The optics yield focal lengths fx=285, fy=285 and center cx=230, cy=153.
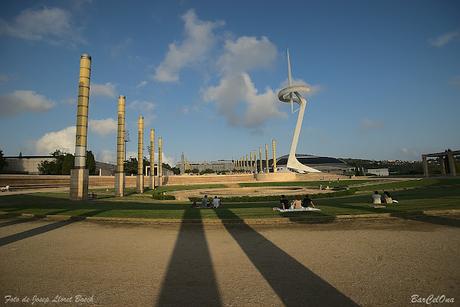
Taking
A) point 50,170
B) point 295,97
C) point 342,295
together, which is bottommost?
point 342,295

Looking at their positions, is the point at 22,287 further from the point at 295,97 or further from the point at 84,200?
the point at 295,97

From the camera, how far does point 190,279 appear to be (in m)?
6.60

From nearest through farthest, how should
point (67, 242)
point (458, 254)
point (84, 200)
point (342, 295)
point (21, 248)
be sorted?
point (342, 295) < point (458, 254) < point (21, 248) < point (67, 242) < point (84, 200)

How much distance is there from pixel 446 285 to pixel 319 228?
6864 millimetres

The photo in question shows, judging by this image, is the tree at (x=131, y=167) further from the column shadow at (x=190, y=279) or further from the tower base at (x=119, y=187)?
the column shadow at (x=190, y=279)

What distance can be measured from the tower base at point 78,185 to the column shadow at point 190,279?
20485 mm

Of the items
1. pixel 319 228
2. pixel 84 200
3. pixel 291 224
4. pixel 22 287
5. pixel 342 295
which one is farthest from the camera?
pixel 84 200

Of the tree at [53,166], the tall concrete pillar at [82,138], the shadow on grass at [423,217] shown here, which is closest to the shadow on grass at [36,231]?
the tall concrete pillar at [82,138]

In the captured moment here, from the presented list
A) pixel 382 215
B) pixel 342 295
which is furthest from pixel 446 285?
pixel 382 215

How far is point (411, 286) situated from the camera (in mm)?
5859

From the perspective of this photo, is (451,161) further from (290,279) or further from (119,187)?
(290,279)

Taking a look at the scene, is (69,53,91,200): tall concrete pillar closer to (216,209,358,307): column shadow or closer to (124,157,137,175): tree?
(216,209,358,307): column shadow

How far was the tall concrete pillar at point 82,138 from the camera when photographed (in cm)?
2711

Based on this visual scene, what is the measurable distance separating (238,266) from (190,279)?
147cm
